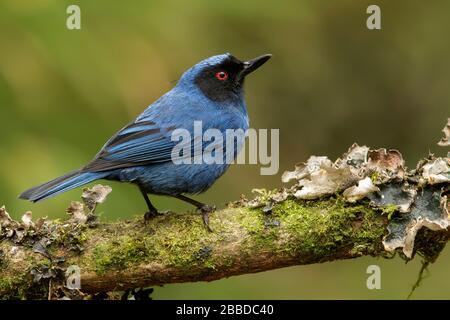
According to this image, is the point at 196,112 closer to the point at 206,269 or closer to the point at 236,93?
the point at 236,93

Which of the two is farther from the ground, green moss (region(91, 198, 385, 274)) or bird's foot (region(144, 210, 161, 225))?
bird's foot (region(144, 210, 161, 225))

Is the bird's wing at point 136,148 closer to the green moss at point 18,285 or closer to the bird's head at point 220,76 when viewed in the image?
the bird's head at point 220,76

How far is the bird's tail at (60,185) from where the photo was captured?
466 cm

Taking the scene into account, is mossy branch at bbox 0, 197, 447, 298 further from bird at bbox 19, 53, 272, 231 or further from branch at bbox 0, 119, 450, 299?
bird at bbox 19, 53, 272, 231

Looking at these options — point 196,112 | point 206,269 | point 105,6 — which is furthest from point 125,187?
point 206,269

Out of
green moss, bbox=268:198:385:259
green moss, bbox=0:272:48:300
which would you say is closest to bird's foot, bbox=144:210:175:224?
green moss, bbox=0:272:48:300

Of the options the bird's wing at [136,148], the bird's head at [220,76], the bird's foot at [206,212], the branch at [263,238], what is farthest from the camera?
the bird's head at [220,76]

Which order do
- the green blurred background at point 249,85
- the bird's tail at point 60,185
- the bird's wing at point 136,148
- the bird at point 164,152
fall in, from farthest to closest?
1. the green blurred background at point 249,85
2. the bird's wing at point 136,148
3. the bird at point 164,152
4. the bird's tail at point 60,185

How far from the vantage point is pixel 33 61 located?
5.30 metres

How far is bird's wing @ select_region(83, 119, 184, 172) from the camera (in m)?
5.01

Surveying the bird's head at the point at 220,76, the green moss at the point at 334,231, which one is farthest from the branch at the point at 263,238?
the bird's head at the point at 220,76

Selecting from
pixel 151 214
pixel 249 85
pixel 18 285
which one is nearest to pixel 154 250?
pixel 151 214
